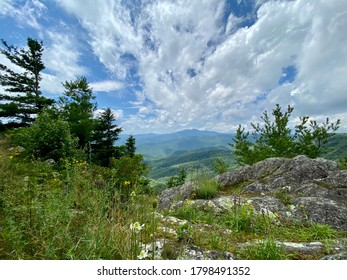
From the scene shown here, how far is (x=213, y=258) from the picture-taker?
2.77 m

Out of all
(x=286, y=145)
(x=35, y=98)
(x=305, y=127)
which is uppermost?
(x=35, y=98)

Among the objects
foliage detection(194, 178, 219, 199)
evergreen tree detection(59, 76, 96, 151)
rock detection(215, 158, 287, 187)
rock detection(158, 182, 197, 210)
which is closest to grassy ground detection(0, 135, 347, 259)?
foliage detection(194, 178, 219, 199)

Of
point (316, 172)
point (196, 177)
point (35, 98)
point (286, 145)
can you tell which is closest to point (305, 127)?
point (286, 145)

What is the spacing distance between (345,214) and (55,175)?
8815 millimetres

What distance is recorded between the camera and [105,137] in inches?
1330

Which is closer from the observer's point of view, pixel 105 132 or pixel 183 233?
pixel 183 233

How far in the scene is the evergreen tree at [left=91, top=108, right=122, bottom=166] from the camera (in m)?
32.7

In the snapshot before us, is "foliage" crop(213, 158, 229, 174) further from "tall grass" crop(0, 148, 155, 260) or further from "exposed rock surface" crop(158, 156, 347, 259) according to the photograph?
"tall grass" crop(0, 148, 155, 260)

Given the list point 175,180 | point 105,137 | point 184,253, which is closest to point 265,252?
point 184,253

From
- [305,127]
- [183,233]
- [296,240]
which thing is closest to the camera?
[183,233]

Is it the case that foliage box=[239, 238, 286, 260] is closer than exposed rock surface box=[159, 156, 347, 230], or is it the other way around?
foliage box=[239, 238, 286, 260]
